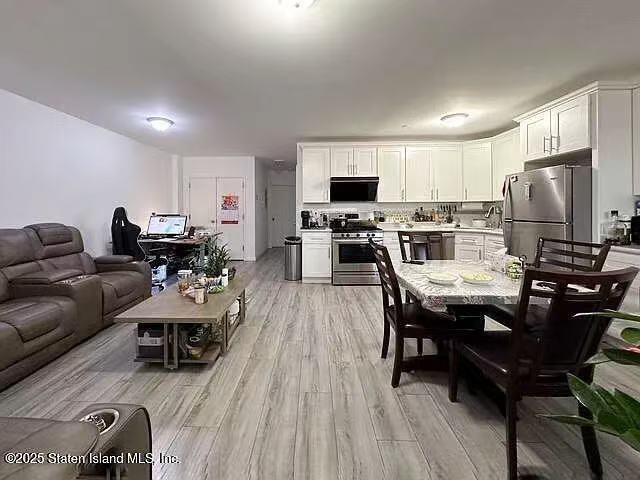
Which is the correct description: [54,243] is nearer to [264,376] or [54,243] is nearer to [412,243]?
[264,376]

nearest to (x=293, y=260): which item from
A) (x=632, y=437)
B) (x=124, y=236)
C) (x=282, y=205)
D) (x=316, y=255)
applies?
(x=316, y=255)

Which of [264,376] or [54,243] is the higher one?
[54,243]

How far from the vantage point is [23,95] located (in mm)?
3783

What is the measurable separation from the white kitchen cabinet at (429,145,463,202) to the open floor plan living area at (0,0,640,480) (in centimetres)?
37

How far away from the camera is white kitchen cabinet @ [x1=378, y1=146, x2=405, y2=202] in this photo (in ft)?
19.4

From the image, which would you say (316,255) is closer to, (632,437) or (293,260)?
(293,260)

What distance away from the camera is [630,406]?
25.9 inches

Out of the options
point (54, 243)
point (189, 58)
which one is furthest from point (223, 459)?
point (54, 243)

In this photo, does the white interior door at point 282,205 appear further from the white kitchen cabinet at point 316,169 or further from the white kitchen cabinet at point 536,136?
the white kitchen cabinet at point 536,136

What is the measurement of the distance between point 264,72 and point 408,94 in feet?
5.41

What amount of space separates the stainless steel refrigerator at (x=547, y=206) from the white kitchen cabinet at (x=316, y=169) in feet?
9.52

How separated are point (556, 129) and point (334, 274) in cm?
353

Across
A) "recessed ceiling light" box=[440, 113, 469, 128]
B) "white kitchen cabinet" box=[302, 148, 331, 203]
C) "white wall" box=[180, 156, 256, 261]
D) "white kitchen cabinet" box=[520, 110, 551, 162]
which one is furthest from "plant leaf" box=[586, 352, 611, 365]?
"white wall" box=[180, 156, 256, 261]

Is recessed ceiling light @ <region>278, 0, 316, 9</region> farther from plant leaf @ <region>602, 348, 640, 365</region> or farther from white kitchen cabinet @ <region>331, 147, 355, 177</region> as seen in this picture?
white kitchen cabinet @ <region>331, 147, 355, 177</region>
